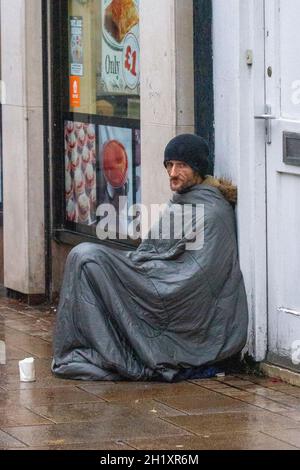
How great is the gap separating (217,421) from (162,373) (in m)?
1.01

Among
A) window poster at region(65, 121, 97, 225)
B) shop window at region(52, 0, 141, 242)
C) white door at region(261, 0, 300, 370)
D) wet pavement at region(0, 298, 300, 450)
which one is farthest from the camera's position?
window poster at region(65, 121, 97, 225)

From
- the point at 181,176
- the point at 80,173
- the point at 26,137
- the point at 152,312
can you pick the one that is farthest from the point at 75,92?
the point at 152,312

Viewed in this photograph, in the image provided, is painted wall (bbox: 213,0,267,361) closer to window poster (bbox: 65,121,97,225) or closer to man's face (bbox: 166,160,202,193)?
man's face (bbox: 166,160,202,193)

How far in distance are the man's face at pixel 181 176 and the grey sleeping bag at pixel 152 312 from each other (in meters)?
0.18

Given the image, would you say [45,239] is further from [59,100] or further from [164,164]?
[164,164]

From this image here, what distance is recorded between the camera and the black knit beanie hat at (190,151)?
25.4 ft

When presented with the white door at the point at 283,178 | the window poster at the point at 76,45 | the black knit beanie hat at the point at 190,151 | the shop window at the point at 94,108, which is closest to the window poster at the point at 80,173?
the shop window at the point at 94,108

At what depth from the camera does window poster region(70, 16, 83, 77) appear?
10172 mm

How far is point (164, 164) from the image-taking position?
7.94m

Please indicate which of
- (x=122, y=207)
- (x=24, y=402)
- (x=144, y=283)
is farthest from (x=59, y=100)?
(x=24, y=402)

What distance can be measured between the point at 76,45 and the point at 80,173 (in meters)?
0.93

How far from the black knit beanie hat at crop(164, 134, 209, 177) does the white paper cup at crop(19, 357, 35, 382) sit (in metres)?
1.37

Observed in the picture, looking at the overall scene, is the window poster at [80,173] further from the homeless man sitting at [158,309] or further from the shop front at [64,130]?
the homeless man sitting at [158,309]

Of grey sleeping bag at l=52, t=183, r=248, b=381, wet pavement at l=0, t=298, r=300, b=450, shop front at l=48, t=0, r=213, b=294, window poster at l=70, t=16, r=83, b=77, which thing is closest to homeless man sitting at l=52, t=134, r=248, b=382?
grey sleeping bag at l=52, t=183, r=248, b=381
